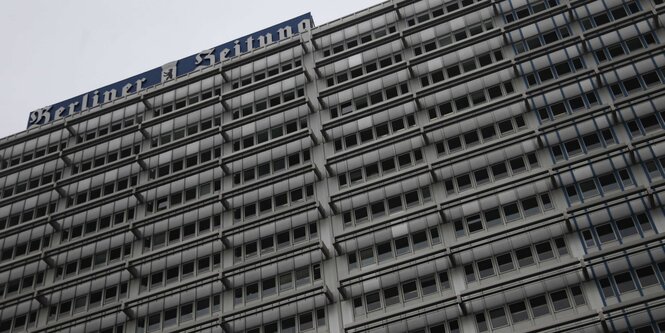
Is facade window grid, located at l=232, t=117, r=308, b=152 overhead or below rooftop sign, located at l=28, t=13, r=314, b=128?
below

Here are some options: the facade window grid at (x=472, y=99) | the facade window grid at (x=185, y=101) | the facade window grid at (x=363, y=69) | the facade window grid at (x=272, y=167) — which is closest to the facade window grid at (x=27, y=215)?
the facade window grid at (x=185, y=101)

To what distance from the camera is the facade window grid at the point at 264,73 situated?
87.4 metres

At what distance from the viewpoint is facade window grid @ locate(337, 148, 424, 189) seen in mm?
74000

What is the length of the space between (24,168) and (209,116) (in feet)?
74.3

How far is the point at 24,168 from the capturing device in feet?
298

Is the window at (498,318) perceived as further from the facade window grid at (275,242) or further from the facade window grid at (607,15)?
the facade window grid at (607,15)

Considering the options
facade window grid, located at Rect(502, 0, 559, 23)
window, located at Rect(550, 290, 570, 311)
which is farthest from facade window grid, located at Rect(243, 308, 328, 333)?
facade window grid, located at Rect(502, 0, 559, 23)

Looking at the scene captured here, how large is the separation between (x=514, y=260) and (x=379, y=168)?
53.0 feet

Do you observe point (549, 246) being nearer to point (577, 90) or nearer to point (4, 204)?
point (577, 90)

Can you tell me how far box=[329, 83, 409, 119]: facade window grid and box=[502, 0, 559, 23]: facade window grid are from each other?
1266 cm

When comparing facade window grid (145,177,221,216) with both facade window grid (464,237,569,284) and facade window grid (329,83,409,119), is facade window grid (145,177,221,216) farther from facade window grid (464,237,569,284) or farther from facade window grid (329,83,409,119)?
facade window grid (464,237,569,284)

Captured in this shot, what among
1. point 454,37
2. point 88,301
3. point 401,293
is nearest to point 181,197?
point 88,301

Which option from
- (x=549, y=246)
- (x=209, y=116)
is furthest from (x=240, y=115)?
(x=549, y=246)

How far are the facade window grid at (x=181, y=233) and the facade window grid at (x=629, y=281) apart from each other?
3541 cm
